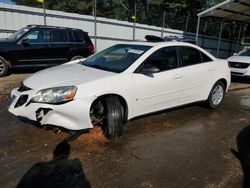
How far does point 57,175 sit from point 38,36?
6.76 m

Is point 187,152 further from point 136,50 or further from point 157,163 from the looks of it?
point 136,50

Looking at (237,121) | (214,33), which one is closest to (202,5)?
(214,33)

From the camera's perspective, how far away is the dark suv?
789 cm

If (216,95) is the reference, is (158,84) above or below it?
above

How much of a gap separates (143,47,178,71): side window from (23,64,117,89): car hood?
887mm

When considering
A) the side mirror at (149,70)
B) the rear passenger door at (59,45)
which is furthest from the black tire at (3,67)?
the side mirror at (149,70)

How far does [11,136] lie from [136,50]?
103 inches

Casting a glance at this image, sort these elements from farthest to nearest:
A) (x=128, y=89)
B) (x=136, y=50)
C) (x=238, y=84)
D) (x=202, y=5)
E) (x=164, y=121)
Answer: (x=202, y=5) → (x=238, y=84) → (x=164, y=121) → (x=136, y=50) → (x=128, y=89)

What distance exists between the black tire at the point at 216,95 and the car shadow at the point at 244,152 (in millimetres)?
1009

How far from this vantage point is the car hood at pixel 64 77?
11.5 ft

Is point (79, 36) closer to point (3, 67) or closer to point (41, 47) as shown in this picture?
point (41, 47)

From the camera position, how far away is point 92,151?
3.41m

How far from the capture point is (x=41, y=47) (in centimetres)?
846

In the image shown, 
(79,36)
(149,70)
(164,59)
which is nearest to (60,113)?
(149,70)
